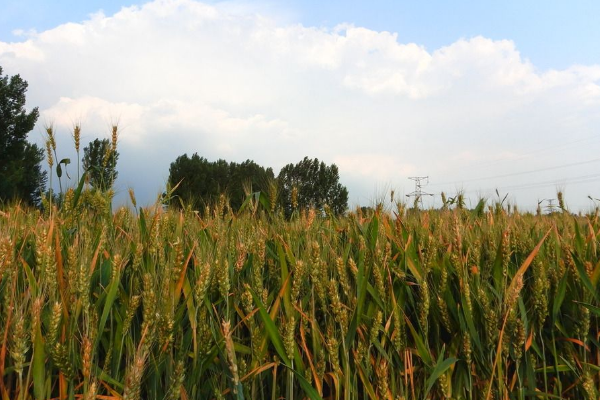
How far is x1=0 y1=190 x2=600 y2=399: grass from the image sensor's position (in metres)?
1.37

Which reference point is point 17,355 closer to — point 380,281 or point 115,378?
point 115,378

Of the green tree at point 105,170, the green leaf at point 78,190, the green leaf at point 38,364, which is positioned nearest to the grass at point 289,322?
the green leaf at point 38,364

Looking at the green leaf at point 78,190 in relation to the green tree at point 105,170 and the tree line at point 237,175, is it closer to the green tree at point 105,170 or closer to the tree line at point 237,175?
the green tree at point 105,170

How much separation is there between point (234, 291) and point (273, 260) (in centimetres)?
29

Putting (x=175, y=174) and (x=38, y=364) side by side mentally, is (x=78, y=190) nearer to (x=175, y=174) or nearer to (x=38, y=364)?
(x=38, y=364)

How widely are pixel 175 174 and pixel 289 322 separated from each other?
51574mm

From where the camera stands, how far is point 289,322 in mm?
1433

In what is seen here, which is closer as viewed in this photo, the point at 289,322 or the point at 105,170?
the point at 289,322

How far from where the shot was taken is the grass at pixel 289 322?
54.1 inches

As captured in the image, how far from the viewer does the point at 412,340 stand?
1.78 meters

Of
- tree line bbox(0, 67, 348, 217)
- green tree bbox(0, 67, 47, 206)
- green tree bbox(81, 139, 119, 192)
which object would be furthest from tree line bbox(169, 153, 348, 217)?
green tree bbox(81, 139, 119, 192)

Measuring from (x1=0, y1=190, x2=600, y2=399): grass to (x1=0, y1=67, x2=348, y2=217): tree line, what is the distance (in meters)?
0.85

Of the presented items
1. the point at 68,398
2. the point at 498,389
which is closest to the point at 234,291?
the point at 68,398

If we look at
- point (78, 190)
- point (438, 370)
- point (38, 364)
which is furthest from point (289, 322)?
point (78, 190)
